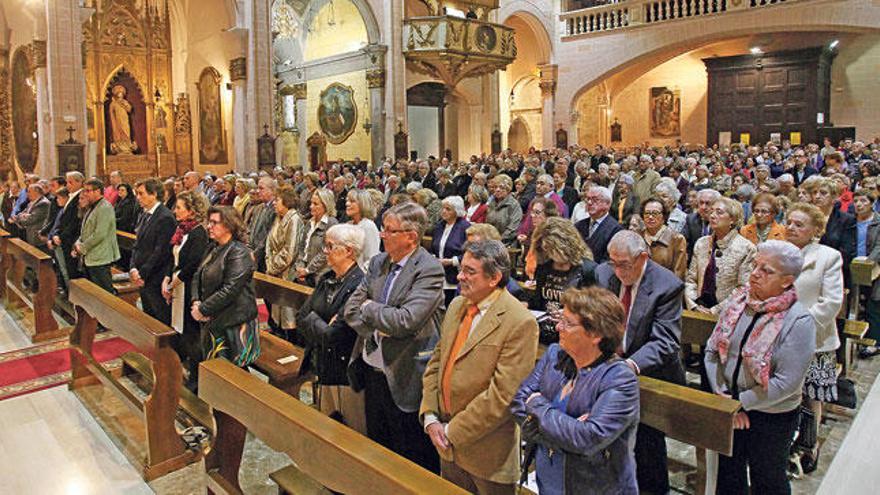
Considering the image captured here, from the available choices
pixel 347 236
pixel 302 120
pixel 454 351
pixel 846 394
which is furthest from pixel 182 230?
pixel 302 120

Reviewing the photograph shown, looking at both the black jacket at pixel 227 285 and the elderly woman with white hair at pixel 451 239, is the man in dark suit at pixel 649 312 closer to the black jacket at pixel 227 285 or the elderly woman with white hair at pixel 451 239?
the black jacket at pixel 227 285

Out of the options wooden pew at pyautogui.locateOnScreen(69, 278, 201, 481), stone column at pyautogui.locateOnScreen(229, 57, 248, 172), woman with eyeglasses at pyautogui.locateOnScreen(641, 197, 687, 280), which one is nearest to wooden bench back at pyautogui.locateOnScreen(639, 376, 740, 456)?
woman with eyeglasses at pyautogui.locateOnScreen(641, 197, 687, 280)

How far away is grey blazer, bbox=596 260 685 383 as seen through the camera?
3094mm

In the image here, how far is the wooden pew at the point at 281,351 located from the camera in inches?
178

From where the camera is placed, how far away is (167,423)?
165 inches

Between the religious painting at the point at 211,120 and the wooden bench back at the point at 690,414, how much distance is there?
1644 centimetres

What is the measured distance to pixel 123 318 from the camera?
4512 mm

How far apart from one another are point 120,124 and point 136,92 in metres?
1.12

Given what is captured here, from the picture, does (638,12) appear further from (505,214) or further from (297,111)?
(505,214)

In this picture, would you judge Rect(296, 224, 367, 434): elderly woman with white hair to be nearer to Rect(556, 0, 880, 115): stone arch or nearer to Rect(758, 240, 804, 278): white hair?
Rect(758, 240, 804, 278): white hair

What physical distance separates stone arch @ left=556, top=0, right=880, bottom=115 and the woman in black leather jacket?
17.4 meters

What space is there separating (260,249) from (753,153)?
36.6 feet

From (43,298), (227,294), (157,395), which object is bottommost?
(157,395)

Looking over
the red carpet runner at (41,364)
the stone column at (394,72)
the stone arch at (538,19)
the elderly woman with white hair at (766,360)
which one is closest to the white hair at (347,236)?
the elderly woman with white hair at (766,360)
